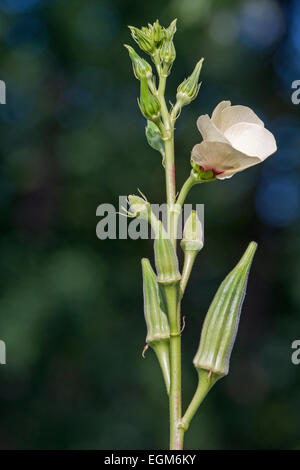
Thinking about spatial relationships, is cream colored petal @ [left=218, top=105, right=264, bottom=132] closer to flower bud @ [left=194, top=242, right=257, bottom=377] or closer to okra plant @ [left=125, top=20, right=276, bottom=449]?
okra plant @ [left=125, top=20, right=276, bottom=449]

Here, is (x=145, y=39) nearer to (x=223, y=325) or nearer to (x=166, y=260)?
(x=166, y=260)

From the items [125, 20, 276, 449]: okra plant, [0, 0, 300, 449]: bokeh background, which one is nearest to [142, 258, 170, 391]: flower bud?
[125, 20, 276, 449]: okra plant

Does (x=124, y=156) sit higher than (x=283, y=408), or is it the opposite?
(x=124, y=156)

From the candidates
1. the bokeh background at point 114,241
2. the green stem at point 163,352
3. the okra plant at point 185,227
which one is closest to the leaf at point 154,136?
the okra plant at point 185,227

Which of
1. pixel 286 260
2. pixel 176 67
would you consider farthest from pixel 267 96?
pixel 286 260

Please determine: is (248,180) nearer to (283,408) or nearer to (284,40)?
(284,40)

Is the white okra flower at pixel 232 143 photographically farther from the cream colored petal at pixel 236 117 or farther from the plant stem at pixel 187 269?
the plant stem at pixel 187 269

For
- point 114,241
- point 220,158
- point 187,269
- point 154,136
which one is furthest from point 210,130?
point 114,241

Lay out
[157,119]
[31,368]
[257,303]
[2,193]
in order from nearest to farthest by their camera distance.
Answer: [157,119] < [31,368] < [2,193] < [257,303]
